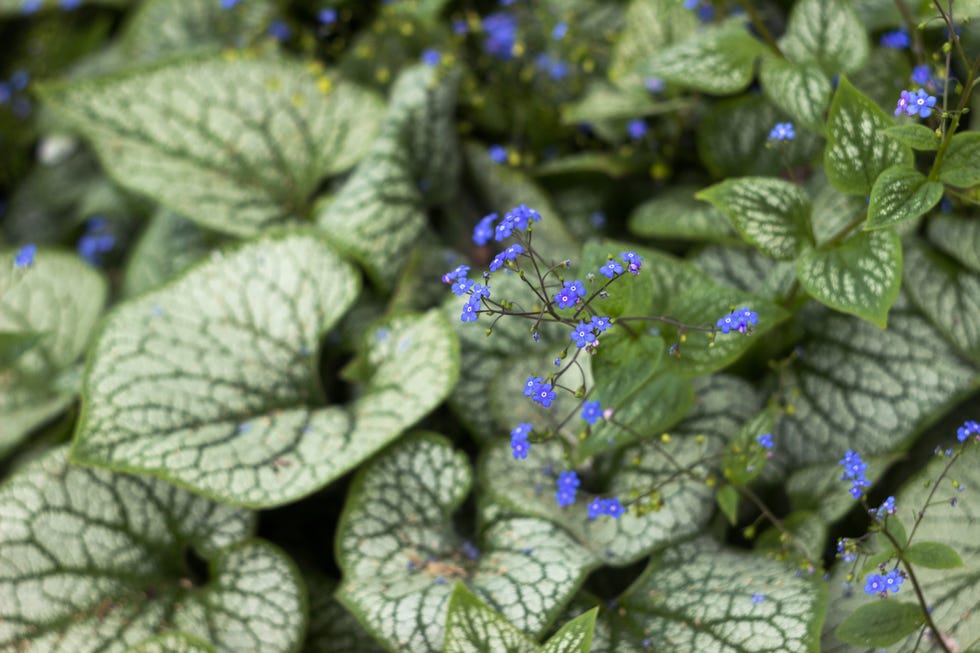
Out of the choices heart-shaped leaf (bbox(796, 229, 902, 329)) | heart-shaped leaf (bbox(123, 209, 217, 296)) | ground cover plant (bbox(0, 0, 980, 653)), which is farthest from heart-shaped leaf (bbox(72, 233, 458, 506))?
heart-shaped leaf (bbox(796, 229, 902, 329))

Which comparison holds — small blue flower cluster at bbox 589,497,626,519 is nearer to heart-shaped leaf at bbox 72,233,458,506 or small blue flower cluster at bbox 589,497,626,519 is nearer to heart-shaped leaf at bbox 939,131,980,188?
heart-shaped leaf at bbox 72,233,458,506

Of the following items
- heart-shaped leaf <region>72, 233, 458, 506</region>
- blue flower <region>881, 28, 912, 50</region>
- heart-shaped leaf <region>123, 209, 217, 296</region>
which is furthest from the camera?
heart-shaped leaf <region>123, 209, 217, 296</region>

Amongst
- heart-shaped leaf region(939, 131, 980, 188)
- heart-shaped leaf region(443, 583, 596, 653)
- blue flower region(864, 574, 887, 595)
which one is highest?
heart-shaped leaf region(939, 131, 980, 188)

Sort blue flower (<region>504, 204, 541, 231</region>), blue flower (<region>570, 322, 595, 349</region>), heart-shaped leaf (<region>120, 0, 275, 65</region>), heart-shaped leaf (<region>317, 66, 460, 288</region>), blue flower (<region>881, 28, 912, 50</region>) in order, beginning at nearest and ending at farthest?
blue flower (<region>570, 322, 595, 349</region>) → blue flower (<region>504, 204, 541, 231</region>) → blue flower (<region>881, 28, 912, 50</region>) → heart-shaped leaf (<region>317, 66, 460, 288</region>) → heart-shaped leaf (<region>120, 0, 275, 65</region>)

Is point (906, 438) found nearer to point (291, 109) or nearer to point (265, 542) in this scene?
point (265, 542)

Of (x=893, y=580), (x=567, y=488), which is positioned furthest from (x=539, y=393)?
(x=893, y=580)

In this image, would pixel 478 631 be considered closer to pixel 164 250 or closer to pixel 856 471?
pixel 856 471

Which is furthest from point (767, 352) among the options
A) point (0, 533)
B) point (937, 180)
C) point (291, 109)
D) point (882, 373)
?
point (0, 533)
